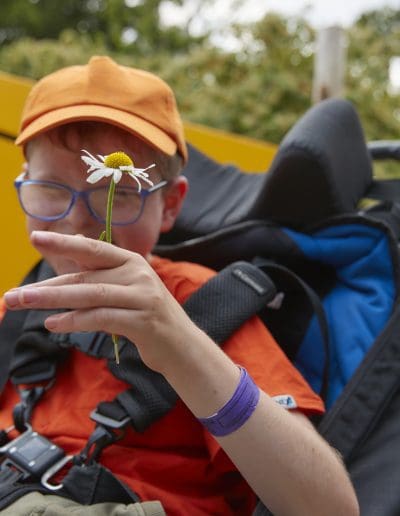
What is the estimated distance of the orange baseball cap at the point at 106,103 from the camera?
1.21 meters

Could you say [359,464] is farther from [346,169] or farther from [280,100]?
[280,100]

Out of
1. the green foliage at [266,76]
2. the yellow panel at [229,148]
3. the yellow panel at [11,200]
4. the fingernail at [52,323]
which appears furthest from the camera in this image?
the green foliage at [266,76]

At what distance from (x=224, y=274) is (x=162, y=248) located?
40 cm

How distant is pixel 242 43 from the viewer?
6.73 metres

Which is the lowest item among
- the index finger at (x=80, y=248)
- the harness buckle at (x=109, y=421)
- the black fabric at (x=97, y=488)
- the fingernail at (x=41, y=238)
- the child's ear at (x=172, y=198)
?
the black fabric at (x=97, y=488)

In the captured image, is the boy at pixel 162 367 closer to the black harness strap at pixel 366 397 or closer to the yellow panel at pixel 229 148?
the black harness strap at pixel 366 397

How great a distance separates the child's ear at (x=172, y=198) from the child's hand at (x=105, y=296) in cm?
66

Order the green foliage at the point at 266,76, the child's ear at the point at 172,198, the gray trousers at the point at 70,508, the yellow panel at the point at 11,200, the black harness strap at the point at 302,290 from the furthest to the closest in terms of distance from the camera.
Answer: the green foliage at the point at 266,76 < the yellow panel at the point at 11,200 < the child's ear at the point at 172,198 < the black harness strap at the point at 302,290 < the gray trousers at the point at 70,508

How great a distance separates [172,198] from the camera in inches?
57.2

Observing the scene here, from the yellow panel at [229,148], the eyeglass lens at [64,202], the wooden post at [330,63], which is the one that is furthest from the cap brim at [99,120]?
the wooden post at [330,63]

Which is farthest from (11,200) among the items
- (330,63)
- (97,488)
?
(330,63)

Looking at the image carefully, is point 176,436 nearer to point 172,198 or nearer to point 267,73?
point 172,198

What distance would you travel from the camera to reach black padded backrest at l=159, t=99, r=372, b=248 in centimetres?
144

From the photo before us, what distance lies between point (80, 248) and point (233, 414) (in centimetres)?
34
